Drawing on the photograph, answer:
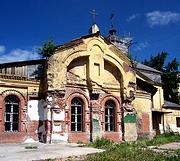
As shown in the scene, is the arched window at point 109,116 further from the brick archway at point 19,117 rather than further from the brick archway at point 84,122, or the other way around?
the brick archway at point 19,117

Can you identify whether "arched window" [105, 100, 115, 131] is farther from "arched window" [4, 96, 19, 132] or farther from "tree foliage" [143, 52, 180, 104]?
"tree foliage" [143, 52, 180, 104]

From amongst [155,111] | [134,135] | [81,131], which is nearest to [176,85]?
[155,111]

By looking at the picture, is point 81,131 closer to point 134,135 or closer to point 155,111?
point 134,135

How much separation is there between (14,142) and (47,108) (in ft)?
9.23

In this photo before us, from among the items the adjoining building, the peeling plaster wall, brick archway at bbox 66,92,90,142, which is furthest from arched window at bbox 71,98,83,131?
the peeling plaster wall

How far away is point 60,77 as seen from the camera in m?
20.2

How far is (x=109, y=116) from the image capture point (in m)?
22.6

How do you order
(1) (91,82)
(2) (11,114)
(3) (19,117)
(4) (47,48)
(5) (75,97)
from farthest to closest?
(4) (47,48) < (1) (91,82) < (5) (75,97) < (3) (19,117) < (2) (11,114)

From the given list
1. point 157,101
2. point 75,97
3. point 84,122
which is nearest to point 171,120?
point 157,101

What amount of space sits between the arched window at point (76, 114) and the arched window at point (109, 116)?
2.10 metres

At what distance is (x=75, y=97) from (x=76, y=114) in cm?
112

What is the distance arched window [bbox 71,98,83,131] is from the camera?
68.7 ft

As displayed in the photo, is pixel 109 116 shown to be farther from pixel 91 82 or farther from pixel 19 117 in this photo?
pixel 19 117

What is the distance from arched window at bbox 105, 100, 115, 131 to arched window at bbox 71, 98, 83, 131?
210 cm
